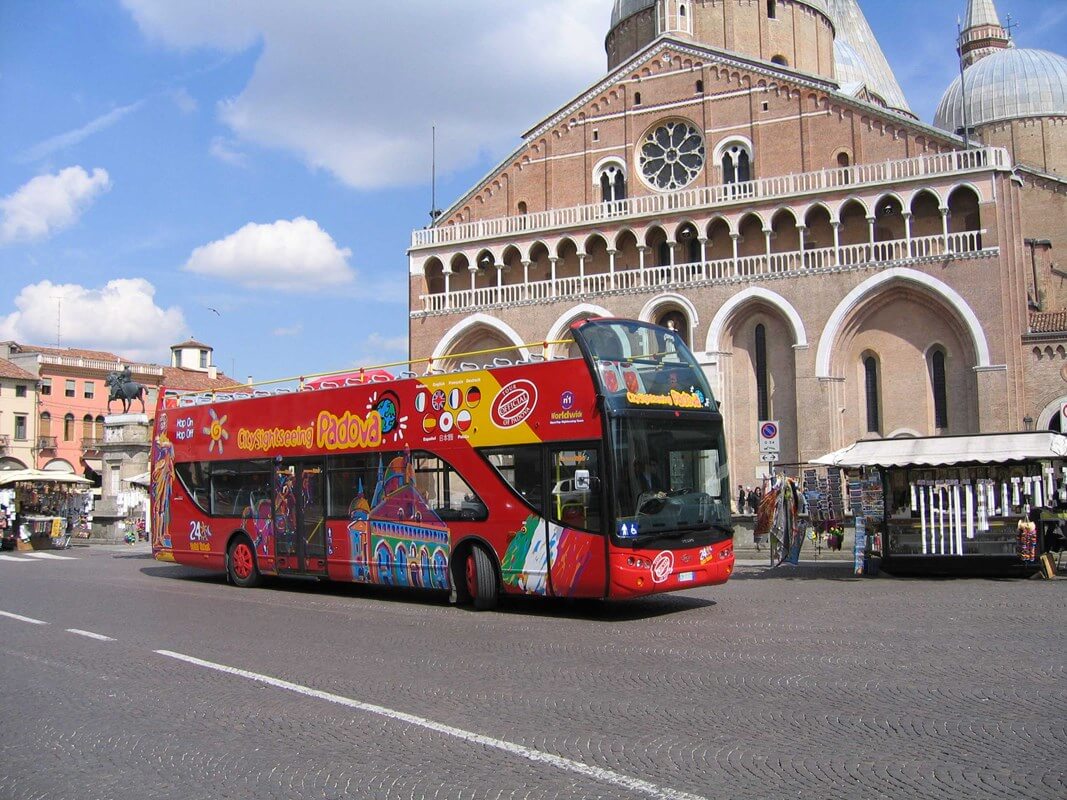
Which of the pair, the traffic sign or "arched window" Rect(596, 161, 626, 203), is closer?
the traffic sign

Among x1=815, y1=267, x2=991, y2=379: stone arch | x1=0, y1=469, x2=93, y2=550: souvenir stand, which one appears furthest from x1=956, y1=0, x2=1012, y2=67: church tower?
x1=0, y1=469, x2=93, y2=550: souvenir stand

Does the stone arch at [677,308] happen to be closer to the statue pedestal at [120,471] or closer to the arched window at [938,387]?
Answer: the arched window at [938,387]

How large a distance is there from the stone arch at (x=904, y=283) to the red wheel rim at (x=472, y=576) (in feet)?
71.8

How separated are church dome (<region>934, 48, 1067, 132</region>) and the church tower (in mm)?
7742

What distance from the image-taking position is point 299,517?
51.5 ft

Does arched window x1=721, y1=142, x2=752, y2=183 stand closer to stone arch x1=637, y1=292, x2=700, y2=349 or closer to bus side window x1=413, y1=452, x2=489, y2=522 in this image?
stone arch x1=637, y1=292, x2=700, y2=349

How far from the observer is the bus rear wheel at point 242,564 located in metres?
16.7

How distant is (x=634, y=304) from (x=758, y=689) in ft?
94.6

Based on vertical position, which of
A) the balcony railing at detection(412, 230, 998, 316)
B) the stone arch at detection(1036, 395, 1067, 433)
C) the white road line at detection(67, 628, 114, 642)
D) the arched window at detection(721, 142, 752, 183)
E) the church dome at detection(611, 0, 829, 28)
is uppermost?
the church dome at detection(611, 0, 829, 28)

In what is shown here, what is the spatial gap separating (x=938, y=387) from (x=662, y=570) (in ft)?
76.4

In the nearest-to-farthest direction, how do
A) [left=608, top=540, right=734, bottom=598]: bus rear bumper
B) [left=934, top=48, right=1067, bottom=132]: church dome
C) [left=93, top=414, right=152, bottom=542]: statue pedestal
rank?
[left=608, top=540, right=734, bottom=598]: bus rear bumper → [left=93, top=414, right=152, bottom=542]: statue pedestal → [left=934, top=48, right=1067, bottom=132]: church dome

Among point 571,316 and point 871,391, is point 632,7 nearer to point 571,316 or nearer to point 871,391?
point 571,316

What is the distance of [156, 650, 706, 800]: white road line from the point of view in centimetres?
530

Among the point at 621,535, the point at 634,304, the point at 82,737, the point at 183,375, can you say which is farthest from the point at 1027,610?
the point at 183,375
